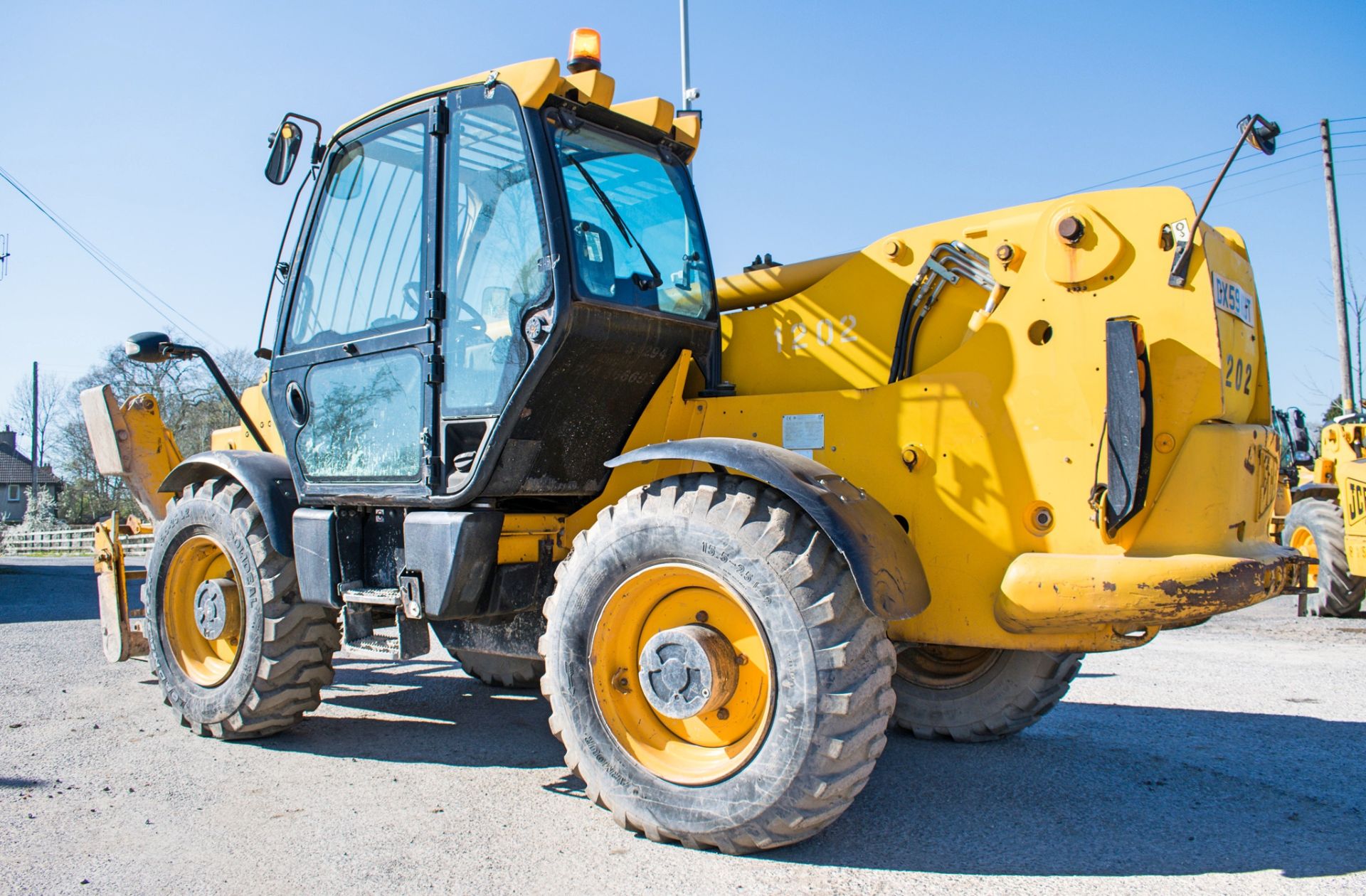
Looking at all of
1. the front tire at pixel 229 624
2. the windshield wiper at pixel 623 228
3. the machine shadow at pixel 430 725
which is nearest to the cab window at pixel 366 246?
the windshield wiper at pixel 623 228

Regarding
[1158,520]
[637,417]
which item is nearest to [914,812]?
[1158,520]

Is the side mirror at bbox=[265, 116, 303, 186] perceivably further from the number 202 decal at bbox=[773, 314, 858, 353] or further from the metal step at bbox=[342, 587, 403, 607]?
the number 202 decal at bbox=[773, 314, 858, 353]

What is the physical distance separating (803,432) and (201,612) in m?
3.39

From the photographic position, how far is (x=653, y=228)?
174 inches

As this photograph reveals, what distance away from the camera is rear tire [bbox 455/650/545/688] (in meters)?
6.05

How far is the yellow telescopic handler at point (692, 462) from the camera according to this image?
10.6 ft

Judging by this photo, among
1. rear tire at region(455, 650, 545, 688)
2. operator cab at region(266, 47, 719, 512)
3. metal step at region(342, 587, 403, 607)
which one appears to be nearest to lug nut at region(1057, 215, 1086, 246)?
operator cab at region(266, 47, 719, 512)

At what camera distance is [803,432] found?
392cm

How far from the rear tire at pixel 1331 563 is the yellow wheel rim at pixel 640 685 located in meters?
9.91

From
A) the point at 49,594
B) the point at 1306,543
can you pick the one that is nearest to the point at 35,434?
the point at 49,594

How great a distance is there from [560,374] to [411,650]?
143 cm

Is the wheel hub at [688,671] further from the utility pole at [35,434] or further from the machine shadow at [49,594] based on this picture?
the utility pole at [35,434]

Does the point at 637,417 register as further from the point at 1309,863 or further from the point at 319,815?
the point at 1309,863

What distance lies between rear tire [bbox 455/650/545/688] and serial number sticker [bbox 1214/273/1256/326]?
A: 4.19m
